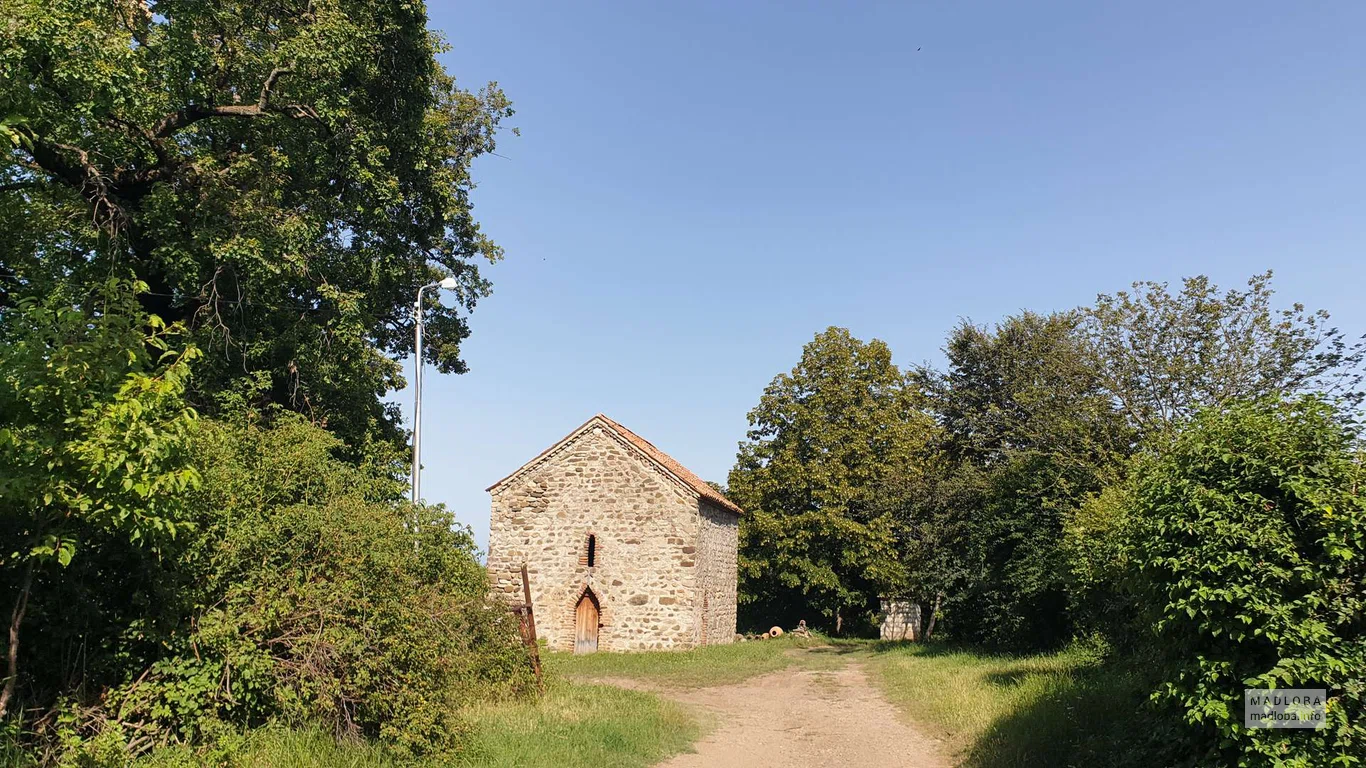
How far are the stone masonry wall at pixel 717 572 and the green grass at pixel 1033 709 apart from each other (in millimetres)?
8713

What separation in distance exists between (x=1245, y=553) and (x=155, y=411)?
852cm

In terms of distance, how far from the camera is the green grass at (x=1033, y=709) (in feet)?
27.6

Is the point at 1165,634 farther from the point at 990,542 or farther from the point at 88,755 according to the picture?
the point at 990,542

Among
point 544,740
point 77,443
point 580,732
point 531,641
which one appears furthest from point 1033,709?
point 77,443

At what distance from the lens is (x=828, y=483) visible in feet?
115

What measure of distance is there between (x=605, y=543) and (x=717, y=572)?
16.8ft

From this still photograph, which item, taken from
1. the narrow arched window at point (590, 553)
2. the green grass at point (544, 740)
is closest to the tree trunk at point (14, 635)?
the green grass at point (544, 740)

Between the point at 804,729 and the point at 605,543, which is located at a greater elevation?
the point at 605,543

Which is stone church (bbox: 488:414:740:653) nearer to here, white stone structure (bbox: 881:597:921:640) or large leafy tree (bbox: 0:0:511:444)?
large leafy tree (bbox: 0:0:511:444)

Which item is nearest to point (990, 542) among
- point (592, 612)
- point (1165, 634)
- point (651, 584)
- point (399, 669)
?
point (651, 584)

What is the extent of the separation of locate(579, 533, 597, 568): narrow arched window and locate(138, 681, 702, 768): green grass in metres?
10.7

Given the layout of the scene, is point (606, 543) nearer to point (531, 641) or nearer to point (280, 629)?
point (531, 641)

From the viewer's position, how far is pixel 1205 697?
19.2 ft

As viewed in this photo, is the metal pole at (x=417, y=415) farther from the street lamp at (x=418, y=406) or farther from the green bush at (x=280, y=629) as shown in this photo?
the green bush at (x=280, y=629)
